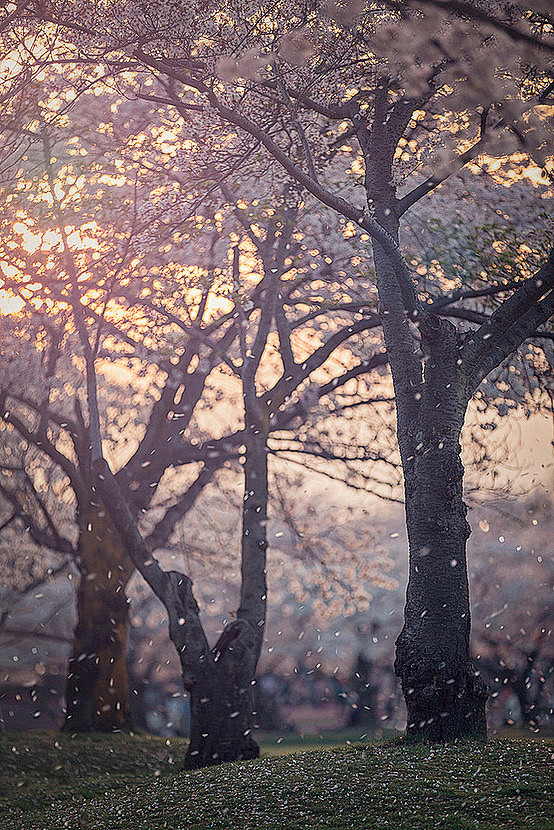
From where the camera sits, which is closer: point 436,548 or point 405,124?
point 436,548

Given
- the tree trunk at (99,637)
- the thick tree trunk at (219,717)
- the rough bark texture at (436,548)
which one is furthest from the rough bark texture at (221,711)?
the tree trunk at (99,637)

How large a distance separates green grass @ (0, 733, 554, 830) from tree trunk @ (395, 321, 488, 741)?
37 cm

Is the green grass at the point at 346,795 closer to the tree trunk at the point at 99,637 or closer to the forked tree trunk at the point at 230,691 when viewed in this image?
the forked tree trunk at the point at 230,691

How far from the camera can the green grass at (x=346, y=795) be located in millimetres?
5980

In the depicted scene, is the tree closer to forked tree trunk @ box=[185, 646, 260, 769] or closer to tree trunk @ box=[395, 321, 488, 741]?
tree trunk @ box=[395, 321, 488, 741]

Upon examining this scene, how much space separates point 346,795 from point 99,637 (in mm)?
7988

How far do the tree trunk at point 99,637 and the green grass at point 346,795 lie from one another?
3.75 m

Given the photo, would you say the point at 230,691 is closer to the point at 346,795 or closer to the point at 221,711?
the point at 221,711

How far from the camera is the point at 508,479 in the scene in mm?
15570

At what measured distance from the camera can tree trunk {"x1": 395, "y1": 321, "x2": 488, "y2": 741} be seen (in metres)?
7.76

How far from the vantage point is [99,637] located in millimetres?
13547

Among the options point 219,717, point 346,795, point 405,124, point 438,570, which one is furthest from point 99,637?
point 405,124

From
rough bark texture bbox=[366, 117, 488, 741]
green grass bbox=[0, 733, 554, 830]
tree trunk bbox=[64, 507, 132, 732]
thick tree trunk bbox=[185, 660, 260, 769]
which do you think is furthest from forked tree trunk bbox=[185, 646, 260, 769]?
tree trunk bbox=[64, 507, 132, 732]

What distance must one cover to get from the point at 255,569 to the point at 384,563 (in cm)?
737
